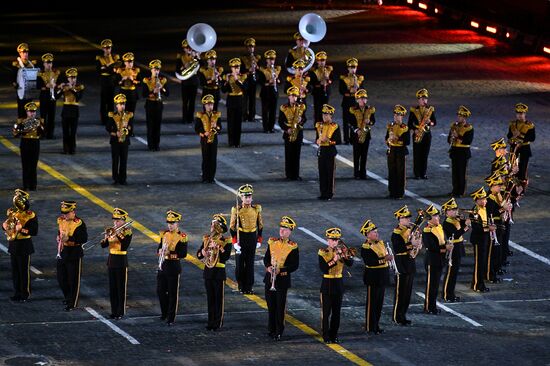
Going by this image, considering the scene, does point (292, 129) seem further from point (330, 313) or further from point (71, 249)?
point (330, 313)

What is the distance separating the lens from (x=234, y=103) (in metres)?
43.8

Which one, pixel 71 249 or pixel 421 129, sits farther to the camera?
pixel 421 129

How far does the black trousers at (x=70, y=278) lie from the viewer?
99.3 ft

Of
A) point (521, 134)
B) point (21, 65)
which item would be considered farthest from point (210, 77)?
point (521, 134)

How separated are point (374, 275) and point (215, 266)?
2.56 m

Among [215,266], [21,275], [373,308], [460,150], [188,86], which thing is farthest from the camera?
[188,86]

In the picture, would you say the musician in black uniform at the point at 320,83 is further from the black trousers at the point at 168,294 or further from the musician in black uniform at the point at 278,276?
the musician in black uniform at the point at 278,276

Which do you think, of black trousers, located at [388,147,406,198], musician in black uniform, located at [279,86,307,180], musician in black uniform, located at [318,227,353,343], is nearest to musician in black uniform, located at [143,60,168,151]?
musician in black uniform, located at [279,86,307,180]

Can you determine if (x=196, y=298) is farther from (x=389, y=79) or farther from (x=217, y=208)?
(x=389, y=79)

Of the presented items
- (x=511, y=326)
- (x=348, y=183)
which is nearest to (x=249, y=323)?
(x=511, y=326)

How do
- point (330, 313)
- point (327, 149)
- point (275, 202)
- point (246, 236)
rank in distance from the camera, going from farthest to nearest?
point (327, 149), point (275, 202), point (246, 236), point (330, 313)

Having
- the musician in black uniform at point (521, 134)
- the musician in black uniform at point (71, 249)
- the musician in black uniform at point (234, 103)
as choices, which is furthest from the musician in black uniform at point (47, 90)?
the musician in black uniform at point (71, 249)

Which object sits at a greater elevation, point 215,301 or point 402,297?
point 402,297

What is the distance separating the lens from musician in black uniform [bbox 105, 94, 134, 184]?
39.4m
